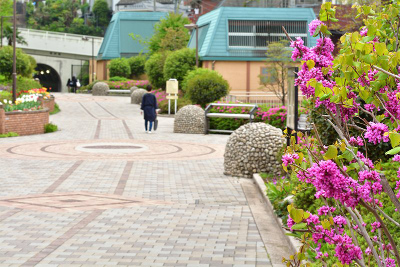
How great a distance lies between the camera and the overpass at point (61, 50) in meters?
82.3

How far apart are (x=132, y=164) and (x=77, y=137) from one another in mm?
8164

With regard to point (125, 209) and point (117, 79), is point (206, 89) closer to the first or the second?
point (125, 209)

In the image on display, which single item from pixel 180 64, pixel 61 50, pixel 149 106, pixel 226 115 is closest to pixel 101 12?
pixel 61 50

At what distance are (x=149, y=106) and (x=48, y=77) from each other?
73792 mm

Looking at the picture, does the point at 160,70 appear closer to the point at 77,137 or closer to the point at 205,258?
the point at 77,137

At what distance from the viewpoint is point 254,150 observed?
44.1ft

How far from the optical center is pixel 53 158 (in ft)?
55.3

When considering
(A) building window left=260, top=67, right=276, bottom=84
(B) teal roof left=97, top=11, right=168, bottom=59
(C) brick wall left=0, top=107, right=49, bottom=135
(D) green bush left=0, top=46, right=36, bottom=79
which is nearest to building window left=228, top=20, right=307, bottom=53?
(A) building window left=260, top=67, right=276, bottom=84

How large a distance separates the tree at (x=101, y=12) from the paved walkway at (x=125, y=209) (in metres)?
84.0

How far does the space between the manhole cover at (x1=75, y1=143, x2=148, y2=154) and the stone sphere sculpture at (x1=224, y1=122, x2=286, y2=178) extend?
5.33m

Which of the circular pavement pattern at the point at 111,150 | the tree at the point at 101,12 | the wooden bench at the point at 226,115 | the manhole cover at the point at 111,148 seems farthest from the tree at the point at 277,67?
the tree at the point at 101,12

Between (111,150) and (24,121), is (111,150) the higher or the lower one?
the lower one

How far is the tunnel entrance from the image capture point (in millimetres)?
91750

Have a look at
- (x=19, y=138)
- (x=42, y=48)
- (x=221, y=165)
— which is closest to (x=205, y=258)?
(x=221, y=165)
